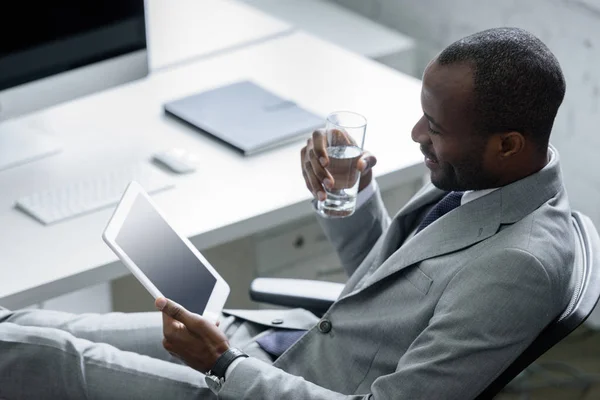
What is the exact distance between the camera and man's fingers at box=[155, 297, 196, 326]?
5.56ft

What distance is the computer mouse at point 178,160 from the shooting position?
220 cm

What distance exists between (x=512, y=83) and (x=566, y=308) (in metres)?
0.31

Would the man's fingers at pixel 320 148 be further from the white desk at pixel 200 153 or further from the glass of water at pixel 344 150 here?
the white desk at pixel 200 153

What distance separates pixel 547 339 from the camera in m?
1.53

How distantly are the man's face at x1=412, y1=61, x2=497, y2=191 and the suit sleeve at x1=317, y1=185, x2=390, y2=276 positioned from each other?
0.30 metres

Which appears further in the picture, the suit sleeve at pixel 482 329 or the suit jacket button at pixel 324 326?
the suit jacket button at pixel 324 326

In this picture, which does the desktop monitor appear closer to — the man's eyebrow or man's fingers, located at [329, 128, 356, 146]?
man's fingers, located at [329, 128, 356, 146]

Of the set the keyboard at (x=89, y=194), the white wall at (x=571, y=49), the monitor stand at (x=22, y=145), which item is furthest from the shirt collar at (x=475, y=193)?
the white wall at (x=571, y=49)

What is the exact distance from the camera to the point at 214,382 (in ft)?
5.55

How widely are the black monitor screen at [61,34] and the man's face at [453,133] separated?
0.89m

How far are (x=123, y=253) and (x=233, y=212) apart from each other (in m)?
0.35

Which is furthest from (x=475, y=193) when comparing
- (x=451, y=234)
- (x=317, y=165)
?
(x=317, y=165)

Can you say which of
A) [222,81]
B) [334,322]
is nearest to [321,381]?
[334,322]

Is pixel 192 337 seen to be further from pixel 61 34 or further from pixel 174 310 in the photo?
pixel 61 34
